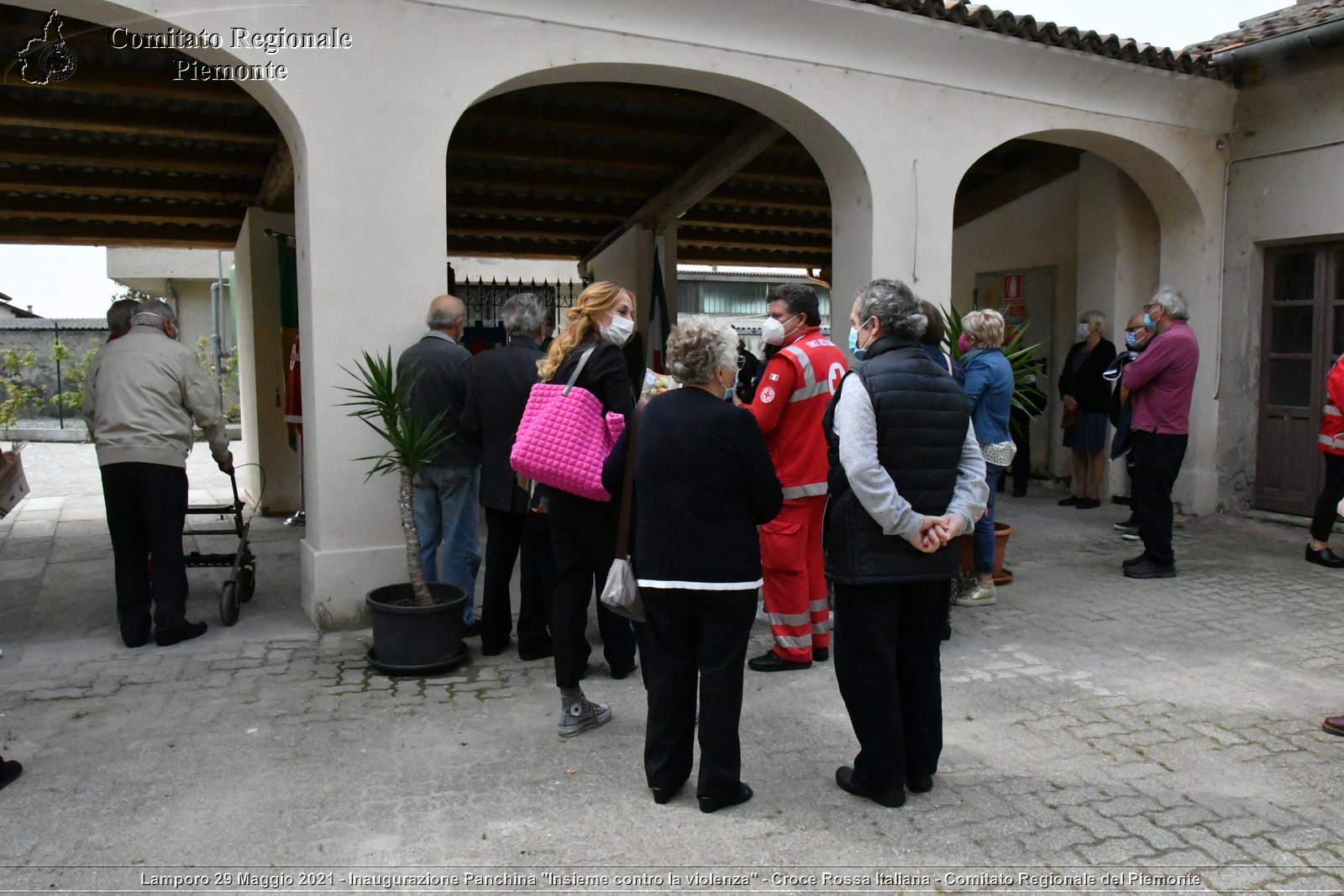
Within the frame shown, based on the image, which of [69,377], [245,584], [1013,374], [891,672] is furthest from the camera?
[69,377]

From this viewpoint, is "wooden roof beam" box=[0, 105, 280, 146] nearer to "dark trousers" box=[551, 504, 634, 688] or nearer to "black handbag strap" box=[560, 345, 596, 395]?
"black handbag strap" box=[560, 345, 596, 395]

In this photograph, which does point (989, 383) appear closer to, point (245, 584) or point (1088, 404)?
point (1088, 404)

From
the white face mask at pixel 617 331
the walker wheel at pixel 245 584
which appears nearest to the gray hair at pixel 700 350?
the white face mask at pixel 617 331

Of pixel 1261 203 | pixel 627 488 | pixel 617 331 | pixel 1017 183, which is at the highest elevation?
pixel 1017 183

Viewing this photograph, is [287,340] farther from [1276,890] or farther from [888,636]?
[1276,890]

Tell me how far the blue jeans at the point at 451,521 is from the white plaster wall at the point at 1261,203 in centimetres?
705

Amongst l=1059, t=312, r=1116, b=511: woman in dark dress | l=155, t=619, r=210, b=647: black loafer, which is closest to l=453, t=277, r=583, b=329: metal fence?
l=1059, t=312, r=1116, b=511: woman in dark dress

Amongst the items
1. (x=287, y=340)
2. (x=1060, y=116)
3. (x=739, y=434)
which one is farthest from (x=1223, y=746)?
(x=287, y=340)

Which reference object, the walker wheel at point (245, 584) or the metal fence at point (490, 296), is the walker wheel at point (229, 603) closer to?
the walker wheel at point (245, 584)

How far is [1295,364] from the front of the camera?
8625mm

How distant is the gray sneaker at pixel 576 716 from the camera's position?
4.09m

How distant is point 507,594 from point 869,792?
2.32m

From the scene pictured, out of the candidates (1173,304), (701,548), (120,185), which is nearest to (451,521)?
(701,548)

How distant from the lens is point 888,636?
3332 mm
